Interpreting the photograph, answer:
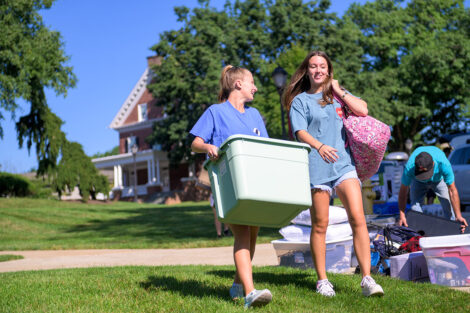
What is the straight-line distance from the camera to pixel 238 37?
3328cm

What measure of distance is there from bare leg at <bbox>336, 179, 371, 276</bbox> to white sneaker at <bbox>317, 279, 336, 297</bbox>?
30 centimetres

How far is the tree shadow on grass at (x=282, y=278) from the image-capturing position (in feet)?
16.9

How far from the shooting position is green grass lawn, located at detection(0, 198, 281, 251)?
12297 millimetres

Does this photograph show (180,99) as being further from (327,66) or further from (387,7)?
(327,66)

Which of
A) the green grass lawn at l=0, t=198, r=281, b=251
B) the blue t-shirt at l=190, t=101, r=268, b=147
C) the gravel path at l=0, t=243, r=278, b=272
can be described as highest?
the blue t-shirt at l=190, t=101, r=268, b=147

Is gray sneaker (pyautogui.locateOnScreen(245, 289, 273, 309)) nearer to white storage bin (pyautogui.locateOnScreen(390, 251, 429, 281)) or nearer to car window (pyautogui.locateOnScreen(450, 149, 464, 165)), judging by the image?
white storage bin (pyautogui.locateOnScreen(390, 251, 429, 281))

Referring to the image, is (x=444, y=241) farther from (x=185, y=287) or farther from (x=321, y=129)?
(x=185, y=287)

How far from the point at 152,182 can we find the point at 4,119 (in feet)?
78.4

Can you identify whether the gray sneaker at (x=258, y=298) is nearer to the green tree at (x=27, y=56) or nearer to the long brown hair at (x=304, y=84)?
the long brown hair at (x=304, y=84)

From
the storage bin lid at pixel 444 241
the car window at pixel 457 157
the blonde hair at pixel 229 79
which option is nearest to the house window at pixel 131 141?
the car window at pixel 457 157

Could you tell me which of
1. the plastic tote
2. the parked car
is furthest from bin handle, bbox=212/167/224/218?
the parked car

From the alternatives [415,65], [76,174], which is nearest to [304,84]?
[76,174]

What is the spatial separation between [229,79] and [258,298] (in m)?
1.75

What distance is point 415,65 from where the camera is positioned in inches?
1379
